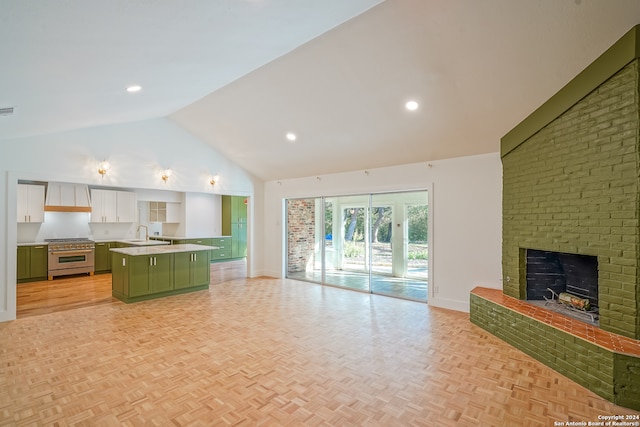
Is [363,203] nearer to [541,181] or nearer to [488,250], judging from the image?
[488,250]

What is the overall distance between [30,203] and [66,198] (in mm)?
661

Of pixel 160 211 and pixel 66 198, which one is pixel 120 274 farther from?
pixel 160 211

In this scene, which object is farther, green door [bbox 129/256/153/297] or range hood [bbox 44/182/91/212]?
range hood [bbox 44/182/91/212]

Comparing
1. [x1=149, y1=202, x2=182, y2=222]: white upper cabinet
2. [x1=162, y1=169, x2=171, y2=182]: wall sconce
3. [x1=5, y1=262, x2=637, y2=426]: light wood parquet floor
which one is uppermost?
[x1=162, y1=169, x2=171, y2=182]: wall sconce

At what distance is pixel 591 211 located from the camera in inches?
122

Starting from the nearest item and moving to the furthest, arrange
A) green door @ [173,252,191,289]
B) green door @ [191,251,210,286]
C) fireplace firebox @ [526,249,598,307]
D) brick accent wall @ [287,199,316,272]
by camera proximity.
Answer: fireplace firebox @ [526,249,598,307] → green door @ [173,252,191,289] → green door @ [191,251,210,286] → brick accent wall @ [287,199,316,272]

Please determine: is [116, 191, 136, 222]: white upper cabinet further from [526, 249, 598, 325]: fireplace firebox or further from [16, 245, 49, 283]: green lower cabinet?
[526, 249, 598, 325]: fireplace firebox

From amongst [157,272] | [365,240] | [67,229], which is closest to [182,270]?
[157,272]

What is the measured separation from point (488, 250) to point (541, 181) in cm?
148

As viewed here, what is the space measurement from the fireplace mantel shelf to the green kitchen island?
5.14 m

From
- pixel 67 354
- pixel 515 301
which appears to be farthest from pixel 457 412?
pixel 67 354

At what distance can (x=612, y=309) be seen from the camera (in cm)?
293

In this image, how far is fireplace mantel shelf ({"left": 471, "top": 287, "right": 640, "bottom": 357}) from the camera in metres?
2.70

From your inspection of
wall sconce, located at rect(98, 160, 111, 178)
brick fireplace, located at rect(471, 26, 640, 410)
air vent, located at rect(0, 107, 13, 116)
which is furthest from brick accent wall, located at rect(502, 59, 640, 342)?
wall sconce, located at rect(98, 160, 111, 178)
